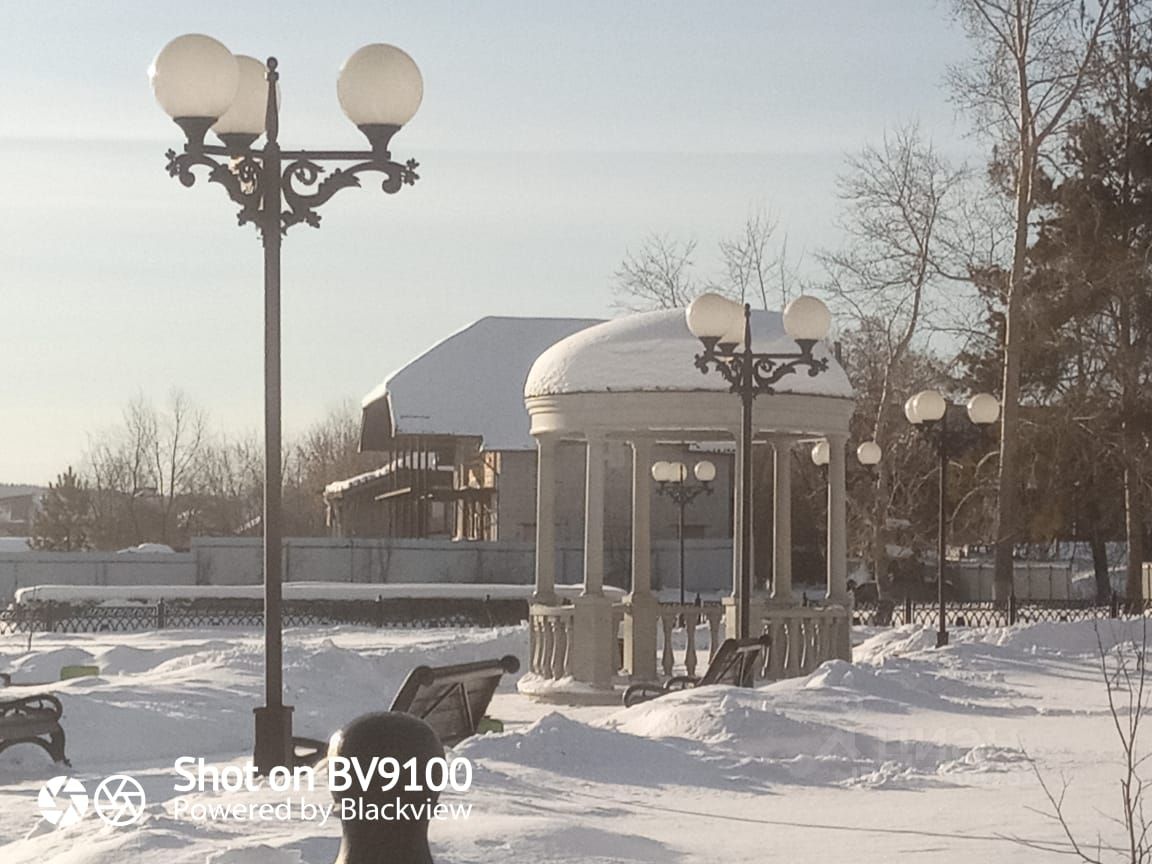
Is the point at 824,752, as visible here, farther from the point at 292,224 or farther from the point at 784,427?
the point at 784,427

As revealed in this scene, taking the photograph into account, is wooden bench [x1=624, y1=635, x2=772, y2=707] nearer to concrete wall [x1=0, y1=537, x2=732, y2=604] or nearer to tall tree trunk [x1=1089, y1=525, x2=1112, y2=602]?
concrete wall [x1=0, y1=537, x2=732, y2=604]

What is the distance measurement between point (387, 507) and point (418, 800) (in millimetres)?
63237

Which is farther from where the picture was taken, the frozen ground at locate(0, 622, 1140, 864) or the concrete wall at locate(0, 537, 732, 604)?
the concrete wall at locate(0, 537, 732, 604)

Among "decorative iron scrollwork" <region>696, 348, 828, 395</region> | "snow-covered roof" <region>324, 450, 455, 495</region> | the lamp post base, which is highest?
"snow-covered roof" <region>324, 450, 455, 495</region>

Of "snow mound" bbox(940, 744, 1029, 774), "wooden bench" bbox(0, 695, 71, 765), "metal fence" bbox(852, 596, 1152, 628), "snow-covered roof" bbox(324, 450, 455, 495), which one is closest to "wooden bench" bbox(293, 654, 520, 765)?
"snow mound" bbox(940, 744, 1029, 774)

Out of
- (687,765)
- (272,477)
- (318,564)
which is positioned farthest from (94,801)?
(318,564)

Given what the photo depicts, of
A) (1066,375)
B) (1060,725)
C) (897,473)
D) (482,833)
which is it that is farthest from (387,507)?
(482,833)

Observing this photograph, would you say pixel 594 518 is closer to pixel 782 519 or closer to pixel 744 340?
pixel 782 519

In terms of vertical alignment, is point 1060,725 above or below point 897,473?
below

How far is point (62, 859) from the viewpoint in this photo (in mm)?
7797

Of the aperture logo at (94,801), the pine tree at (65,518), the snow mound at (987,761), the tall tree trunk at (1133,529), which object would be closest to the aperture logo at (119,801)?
the aperture logo at (94,801)

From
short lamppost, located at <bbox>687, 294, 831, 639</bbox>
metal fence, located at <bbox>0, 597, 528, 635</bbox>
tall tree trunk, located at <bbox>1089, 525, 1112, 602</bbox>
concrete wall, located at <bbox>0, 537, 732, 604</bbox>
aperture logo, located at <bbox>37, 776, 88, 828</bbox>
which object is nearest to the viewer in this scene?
aperture logo, located at <bbox>37, 776, 88, 828</bbox>

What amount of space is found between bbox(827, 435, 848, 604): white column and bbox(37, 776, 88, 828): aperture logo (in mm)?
10352

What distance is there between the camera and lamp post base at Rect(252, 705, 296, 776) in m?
10.5
